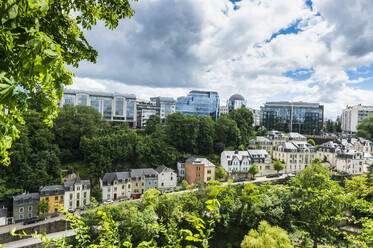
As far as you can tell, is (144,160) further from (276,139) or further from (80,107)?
(276,139)

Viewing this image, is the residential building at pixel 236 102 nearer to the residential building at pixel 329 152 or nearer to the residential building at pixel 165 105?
the residential building at pixel 165 105

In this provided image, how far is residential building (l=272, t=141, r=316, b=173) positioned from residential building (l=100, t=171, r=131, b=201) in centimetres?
3498

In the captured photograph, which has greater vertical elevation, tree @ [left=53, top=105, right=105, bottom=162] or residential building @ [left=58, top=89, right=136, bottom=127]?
residential building @ [left=58, top=89, right=136, bottom=127]

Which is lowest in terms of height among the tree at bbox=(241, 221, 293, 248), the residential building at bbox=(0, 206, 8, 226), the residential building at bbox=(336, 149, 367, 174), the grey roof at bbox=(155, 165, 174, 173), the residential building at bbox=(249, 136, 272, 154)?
the residential building at bbox=(0, 206, 8, 226)

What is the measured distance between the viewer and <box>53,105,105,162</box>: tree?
37.2 metres

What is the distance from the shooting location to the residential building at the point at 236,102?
101438 mm

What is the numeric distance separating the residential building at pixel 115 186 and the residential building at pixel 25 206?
8512mm

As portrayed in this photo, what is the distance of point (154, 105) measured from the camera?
73250 mm

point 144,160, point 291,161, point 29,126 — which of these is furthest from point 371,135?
point 29,126

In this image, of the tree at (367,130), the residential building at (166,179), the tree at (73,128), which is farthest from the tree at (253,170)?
the tree at (367,130)

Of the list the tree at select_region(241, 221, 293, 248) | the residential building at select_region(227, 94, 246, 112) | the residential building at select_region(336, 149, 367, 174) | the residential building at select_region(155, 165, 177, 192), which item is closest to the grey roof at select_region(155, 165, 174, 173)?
the residential building at select_region(155, 165, 177, 192)

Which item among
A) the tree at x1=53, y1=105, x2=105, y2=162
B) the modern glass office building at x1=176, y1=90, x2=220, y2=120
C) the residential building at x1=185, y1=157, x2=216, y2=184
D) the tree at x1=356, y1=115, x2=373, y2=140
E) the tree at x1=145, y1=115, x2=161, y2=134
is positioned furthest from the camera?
the modern glass office building at x1=176, y1=90, x2=220, y2=120

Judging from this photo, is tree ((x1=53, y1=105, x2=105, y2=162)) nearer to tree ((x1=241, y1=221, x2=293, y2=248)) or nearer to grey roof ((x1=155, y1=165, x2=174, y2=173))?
grey roof ((x1=155, y1=165, x2=174, y2=173))

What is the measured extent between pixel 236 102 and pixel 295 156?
60.1 meters
